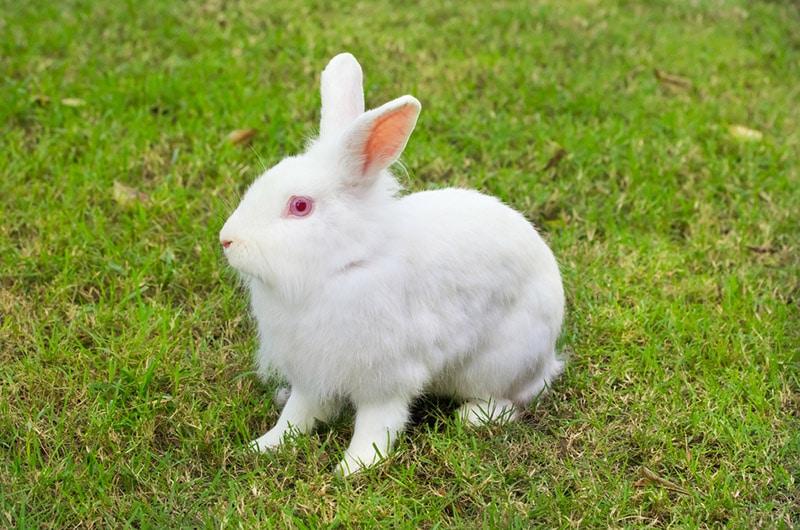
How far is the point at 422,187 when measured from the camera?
4105 millimetres

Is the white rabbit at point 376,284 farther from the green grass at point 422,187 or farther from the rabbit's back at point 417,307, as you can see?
the green grass at point 422,187

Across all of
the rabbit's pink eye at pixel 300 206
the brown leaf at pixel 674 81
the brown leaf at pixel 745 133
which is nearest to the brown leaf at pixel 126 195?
the rabbit's pink eye at pixel 300 206

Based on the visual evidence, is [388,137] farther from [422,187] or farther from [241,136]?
[241,136]

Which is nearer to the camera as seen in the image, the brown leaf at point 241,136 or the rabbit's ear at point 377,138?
the rabbit's ear at point 377,138

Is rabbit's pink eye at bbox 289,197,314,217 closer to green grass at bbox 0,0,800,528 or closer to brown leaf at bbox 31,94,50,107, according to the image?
green grass at bbox 0,0,800,528

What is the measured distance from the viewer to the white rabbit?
240cm

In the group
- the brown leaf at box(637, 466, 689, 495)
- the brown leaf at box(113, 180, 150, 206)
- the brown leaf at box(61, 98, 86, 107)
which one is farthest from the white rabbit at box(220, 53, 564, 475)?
the brown leaf at box(61, 98, 86, 107)

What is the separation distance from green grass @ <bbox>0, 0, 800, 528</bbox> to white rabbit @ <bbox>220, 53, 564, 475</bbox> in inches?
6.3

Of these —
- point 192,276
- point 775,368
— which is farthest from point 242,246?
point 775,368

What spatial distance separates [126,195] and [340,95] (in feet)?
5.18

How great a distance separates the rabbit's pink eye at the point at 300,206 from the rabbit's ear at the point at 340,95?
270 mm

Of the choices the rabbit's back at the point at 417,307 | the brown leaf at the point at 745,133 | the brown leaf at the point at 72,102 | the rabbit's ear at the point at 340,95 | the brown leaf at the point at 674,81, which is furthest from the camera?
the brown leaf at the point at 674,81

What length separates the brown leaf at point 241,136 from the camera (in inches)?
171

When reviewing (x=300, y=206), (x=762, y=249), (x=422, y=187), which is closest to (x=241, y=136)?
(x=422, y=187)
